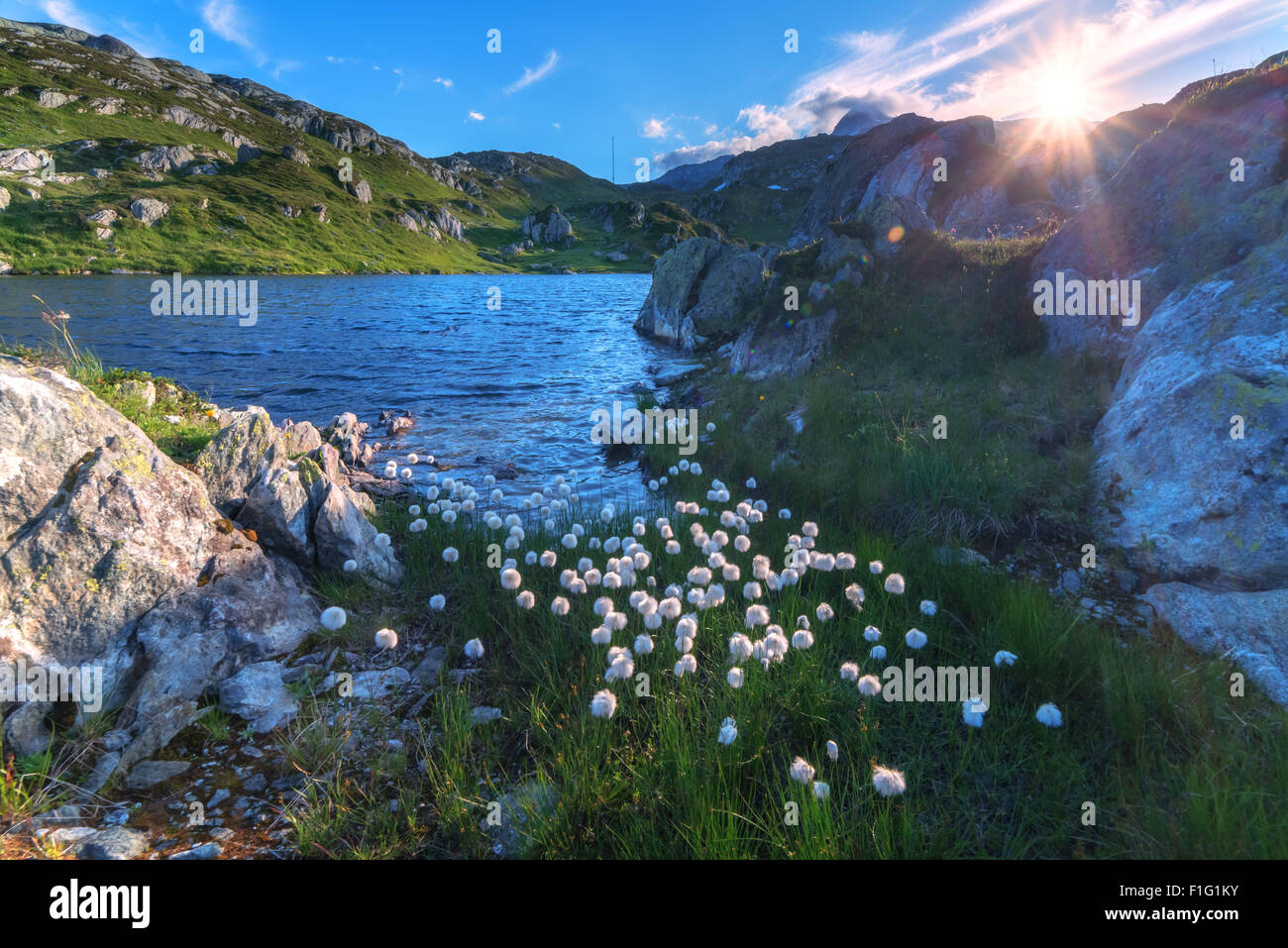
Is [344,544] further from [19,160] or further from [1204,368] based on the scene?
[19,160]

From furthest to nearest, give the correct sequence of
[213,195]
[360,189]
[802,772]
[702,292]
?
1. [360,189]
2. [213,195]
3. [702,292]
4. [802,772]

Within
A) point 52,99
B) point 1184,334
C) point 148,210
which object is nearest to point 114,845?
point 1184,334

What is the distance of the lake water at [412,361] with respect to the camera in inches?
603

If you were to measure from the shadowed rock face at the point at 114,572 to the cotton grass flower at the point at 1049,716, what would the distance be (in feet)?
19.5

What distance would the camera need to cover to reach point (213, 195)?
9150 cm

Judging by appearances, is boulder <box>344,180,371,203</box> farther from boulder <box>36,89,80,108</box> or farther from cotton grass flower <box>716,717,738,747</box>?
cotton grass flower <box>716,717,738,747</box>

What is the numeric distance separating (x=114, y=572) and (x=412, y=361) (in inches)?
959

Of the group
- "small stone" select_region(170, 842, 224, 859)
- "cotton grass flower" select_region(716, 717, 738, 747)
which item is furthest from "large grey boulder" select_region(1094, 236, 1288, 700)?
"small stone" select_region(170, 842, 224, 859)

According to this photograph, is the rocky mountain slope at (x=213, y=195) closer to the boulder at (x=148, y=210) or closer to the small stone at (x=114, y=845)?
the boulder at (x=148, y=210)

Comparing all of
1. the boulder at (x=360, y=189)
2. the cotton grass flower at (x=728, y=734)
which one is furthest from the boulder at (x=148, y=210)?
the cotton grass flower at (x=728, y=734)

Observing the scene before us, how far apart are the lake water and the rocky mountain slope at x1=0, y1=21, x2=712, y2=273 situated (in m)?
26.5

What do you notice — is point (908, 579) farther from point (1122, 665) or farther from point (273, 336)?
point (273, 336)
